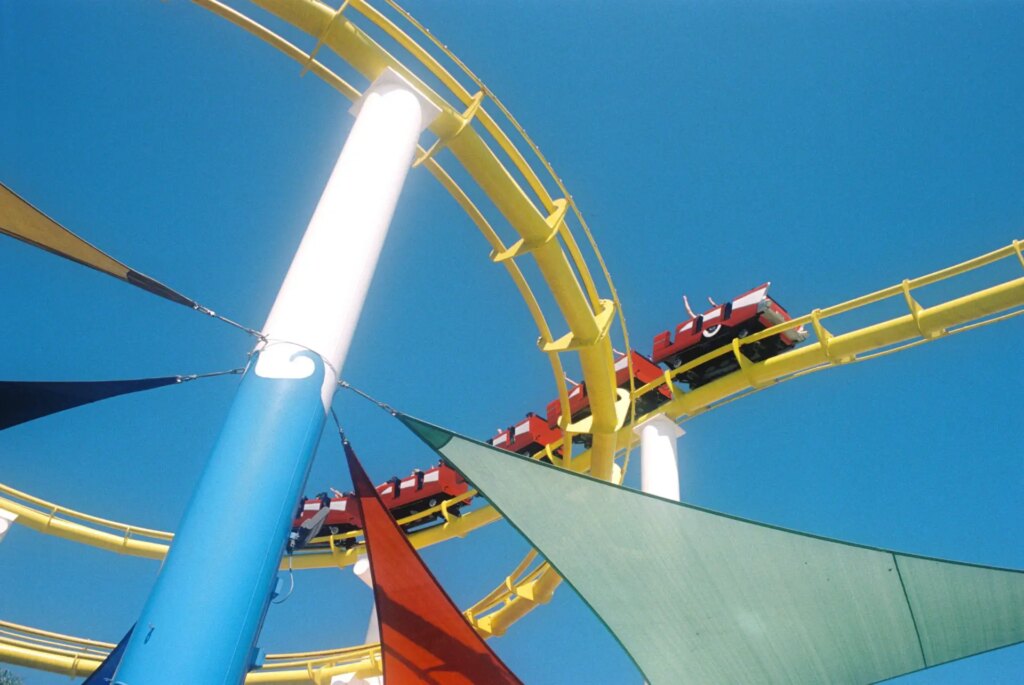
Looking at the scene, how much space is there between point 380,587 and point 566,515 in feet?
8.92

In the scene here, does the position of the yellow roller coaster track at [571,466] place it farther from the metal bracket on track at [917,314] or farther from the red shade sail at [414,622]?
the red shade sail at [414,622]

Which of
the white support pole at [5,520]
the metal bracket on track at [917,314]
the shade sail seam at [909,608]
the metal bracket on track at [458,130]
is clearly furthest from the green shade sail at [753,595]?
the white support pole at [5,520]

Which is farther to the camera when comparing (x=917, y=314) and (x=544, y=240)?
(x=917, y=314)

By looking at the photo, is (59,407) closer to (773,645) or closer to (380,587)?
(380,587)

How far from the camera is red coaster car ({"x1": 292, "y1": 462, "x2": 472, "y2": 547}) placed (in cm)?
1331

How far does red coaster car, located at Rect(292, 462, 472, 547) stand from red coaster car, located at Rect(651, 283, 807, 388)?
4.45 metres

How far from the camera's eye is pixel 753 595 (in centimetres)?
405

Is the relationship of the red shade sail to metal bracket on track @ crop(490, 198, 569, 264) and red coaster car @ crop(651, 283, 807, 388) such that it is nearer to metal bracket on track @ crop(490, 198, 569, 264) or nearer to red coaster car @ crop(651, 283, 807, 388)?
metal bracket on track @ crop(490, 198, 569, 264)

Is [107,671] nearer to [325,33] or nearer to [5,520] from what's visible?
[325,33]

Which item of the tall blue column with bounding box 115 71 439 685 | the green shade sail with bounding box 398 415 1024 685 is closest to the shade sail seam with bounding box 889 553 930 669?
the green shade sail with bounding box 398 415 1024 685

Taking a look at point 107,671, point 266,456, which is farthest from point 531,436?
point 266,456

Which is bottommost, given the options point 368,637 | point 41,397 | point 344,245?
point 344,245

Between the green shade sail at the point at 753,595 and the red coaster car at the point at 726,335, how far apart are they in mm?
6087

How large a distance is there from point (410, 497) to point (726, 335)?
6.47 meters
